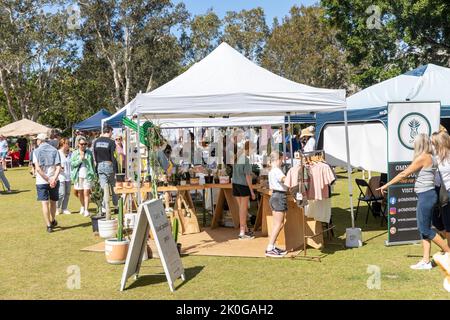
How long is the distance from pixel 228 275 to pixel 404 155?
10.2 ft

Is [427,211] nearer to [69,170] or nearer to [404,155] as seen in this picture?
[404,155]

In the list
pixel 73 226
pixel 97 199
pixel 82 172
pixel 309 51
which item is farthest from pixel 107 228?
pixel 309 51

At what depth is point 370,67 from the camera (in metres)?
24.5

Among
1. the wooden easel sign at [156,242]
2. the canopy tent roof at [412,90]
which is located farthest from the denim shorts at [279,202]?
the canopy tent roof at [412,90]

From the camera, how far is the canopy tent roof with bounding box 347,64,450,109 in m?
8.61

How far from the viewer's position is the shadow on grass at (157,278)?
5.58 m

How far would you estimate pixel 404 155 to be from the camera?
23.5ft

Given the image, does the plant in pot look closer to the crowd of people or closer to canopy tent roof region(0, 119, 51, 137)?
the crowd of people

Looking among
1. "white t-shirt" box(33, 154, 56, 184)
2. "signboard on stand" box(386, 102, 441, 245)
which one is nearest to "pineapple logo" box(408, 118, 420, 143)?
"signboard on stand" box(386, 102, 441, 245)

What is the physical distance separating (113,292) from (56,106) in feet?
117

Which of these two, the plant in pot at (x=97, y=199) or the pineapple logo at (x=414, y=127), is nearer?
the pineapple logo at (x=414, y=127)

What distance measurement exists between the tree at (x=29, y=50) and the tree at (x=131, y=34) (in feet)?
10.1

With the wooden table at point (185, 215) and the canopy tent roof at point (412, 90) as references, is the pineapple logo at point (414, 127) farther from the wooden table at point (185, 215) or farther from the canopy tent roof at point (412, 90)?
the wooden table at point (185, 215)

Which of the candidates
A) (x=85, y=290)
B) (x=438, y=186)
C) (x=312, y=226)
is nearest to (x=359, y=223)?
(x=312, y=226)
